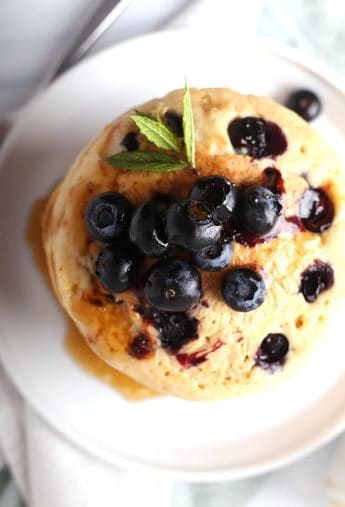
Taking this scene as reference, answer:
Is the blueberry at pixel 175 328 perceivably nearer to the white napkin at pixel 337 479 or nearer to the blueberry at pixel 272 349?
the blueberry at pixel 272 349

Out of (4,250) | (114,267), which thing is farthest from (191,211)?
(4,250)

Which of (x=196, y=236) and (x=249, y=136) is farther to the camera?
(x=249, y=136)

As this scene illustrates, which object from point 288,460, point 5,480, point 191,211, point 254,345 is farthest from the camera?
point 5,480

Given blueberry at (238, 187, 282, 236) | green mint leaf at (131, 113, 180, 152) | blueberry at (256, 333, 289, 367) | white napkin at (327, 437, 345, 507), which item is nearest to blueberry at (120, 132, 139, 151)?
green mint leaf at (131, 113, 180, 152)

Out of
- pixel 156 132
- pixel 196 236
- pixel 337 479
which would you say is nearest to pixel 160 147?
Answer: pixel 156 132

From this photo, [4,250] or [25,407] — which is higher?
[4,250]

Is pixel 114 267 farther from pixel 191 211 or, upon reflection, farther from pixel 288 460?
pixel 288 460

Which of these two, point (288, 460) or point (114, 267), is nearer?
point (114, 267)

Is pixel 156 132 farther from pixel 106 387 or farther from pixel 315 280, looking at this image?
pixel 106 387
